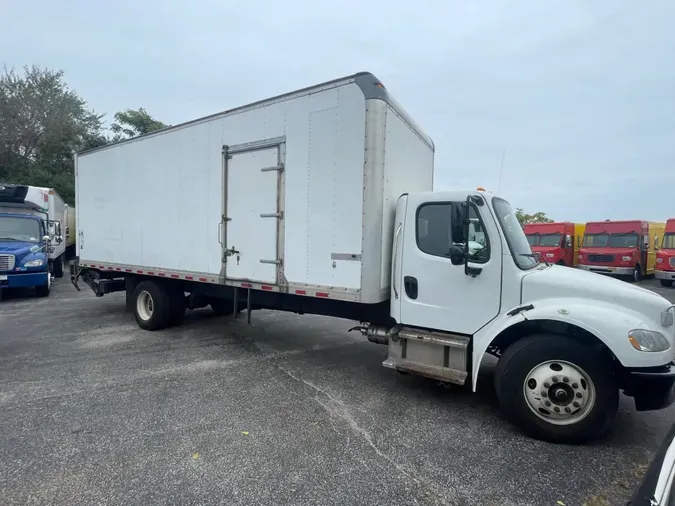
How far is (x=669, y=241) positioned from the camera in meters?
15.3

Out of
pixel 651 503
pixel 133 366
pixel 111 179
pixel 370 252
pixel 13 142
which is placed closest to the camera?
pixel 651 503

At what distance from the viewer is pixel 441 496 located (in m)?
2.78

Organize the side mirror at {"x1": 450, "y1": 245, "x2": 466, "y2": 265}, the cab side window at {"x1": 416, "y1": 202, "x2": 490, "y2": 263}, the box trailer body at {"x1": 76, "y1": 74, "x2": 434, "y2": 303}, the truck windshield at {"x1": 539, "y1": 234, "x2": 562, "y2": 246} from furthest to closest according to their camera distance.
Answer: the truck windshield at {"x1": 539, "y1": 234, "x2": 562, "y2": 246}
the box trailer body at {"x1": 76, "y1": 74, "x2": 434, "y2": 303}
the side mirror at {"x1": 450, "y1": 245, "x2": 466, "y2": 265}
the cab side window at {"x1": 416, "y1": 202, "x2": 490, "y2": 263}

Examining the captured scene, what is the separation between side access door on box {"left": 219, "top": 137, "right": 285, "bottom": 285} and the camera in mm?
5191

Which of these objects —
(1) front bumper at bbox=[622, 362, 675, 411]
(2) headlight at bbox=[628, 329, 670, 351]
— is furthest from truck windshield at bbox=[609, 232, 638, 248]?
(2) headlight at bbox=[628, 329, 670, 351]

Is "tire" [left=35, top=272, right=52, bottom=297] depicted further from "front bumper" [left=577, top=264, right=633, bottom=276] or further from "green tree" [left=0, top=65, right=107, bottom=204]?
"front bumper" [left=577, top=264, right=633, bottom=276]

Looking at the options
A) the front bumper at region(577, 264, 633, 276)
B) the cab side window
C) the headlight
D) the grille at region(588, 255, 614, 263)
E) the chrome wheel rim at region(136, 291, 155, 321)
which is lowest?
the chrome wheel rim at region(136, 291, 155, 321)

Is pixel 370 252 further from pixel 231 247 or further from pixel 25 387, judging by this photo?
pixel 25 387

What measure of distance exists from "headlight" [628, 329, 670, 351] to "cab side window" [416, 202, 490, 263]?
4.46ft

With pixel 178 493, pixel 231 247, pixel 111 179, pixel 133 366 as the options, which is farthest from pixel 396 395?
pixel 111 179

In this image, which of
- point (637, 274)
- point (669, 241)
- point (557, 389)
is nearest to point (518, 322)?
point (557, 389)

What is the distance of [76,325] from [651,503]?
9.09 m

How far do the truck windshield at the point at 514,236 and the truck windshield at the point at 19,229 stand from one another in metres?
12.8

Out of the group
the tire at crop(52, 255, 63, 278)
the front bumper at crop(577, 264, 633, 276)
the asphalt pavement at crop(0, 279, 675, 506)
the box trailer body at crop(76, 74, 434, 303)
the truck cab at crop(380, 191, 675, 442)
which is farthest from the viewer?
the front bumper at crop(577, 264, 633, 276)
